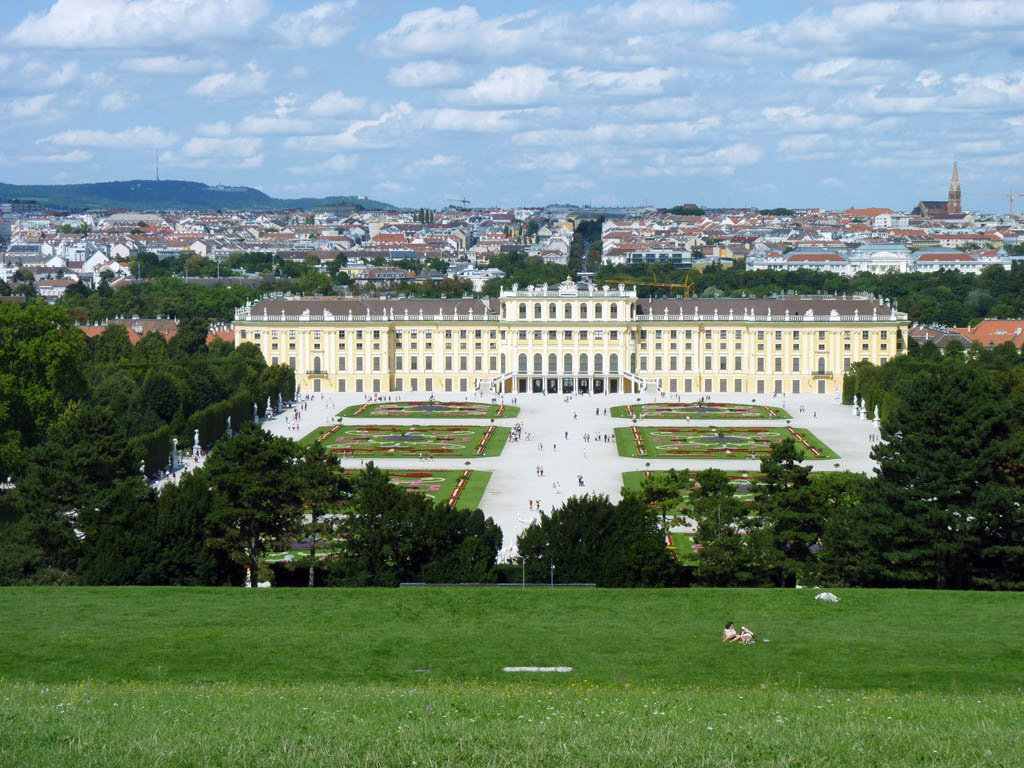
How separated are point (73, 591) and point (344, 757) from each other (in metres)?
14.7

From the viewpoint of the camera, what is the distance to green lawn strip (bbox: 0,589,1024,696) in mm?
21109

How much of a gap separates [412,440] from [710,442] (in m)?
13.2

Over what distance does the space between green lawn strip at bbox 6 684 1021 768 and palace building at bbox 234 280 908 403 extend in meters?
72.1

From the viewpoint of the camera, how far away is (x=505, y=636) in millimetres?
23391

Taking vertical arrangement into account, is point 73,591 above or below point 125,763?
below

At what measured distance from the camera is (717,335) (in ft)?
297

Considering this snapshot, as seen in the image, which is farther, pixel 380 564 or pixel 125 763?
pixel 380 564

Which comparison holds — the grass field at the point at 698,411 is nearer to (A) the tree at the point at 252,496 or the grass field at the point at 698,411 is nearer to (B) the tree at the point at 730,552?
(B) the tree at the point at 730,552

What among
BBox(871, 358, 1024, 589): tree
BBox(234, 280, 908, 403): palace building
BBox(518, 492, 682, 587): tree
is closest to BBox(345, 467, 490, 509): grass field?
BBox(518, 492, 682, 587): tree

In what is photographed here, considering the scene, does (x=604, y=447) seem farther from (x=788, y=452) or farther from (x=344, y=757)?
(x=344, y=757)

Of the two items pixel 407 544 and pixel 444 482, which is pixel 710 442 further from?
pixel 407 544

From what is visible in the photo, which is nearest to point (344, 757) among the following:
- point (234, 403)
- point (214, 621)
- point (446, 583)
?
point (214, 621)

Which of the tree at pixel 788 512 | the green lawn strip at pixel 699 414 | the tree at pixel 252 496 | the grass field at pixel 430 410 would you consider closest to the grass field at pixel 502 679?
the tree at pixel 252 496

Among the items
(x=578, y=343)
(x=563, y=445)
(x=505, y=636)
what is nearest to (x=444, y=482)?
(x=563, y=445)
